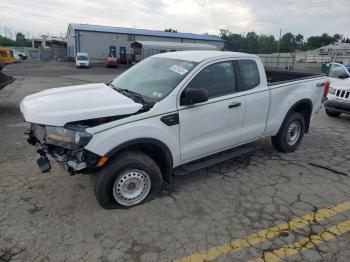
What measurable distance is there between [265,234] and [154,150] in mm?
1608

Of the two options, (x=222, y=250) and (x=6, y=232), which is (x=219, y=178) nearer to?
(x=222, y=250)

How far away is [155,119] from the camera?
3.62 metres

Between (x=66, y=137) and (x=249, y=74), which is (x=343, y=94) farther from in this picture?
(x=66, y=137)

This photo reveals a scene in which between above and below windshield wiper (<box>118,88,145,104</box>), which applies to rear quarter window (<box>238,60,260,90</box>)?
above

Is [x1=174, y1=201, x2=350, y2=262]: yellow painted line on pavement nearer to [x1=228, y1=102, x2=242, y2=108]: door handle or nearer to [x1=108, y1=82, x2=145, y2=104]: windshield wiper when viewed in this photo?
[x1=228, y1=102, x2=242, y2=108]: door handle

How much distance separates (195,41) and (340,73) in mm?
48775

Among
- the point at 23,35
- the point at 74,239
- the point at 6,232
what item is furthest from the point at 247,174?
the point at 23,35

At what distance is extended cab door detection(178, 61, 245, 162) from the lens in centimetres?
395

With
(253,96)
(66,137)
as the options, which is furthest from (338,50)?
(66,137)

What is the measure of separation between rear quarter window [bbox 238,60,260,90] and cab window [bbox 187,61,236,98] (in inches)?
8.2

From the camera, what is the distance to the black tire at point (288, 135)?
5426 mm

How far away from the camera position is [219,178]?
15.3 feet

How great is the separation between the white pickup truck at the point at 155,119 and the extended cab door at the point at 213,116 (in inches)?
0.5

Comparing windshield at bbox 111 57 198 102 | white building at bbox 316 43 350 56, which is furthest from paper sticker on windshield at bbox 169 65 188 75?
white building at bbox 316 43 350 56
